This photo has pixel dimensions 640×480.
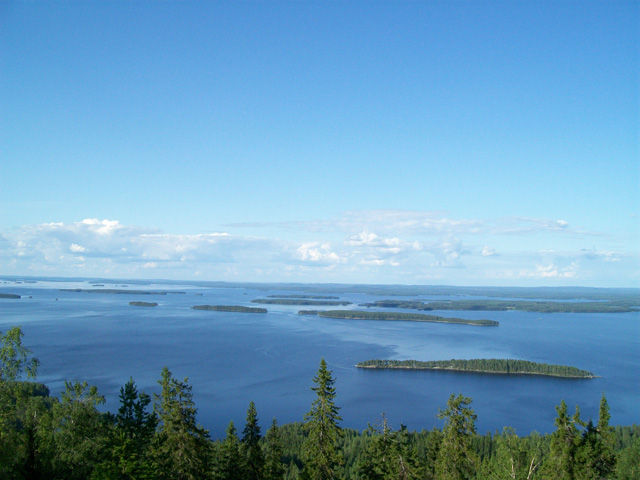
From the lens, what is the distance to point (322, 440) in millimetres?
15023

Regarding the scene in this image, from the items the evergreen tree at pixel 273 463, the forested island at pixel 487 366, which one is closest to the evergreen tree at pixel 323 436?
the evergreen tree at pixel 273 463

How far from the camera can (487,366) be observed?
82.2 metres

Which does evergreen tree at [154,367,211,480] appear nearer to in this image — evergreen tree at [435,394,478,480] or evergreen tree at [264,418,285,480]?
Answer: evergreen tree at [264,418,285,480]

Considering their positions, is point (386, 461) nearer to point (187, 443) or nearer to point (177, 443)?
point (187, 443)

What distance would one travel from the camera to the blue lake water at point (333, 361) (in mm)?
59000

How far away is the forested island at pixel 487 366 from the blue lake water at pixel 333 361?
9.60 feet

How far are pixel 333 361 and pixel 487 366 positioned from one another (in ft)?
90.6

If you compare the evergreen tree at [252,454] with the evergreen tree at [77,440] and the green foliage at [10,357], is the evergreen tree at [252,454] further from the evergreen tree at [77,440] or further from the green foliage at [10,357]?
the green foliage at [10,357]

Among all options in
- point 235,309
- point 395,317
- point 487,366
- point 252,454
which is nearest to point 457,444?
point 252,454

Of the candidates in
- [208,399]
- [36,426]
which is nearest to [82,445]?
[36,426]

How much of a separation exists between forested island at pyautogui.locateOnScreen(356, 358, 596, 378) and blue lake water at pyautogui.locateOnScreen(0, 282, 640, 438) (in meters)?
2.93

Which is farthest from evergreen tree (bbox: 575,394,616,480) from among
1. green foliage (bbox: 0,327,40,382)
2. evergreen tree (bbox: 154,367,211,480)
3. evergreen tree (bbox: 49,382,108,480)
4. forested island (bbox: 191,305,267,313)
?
forested island (bbox: 191,305,267,313)

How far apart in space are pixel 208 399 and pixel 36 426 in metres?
47.1

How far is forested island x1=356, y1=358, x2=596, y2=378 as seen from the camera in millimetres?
80750
